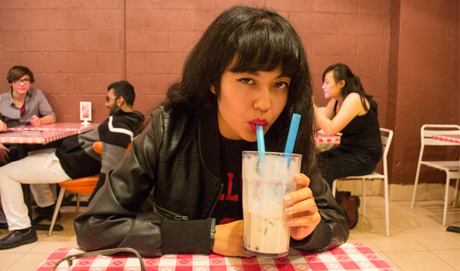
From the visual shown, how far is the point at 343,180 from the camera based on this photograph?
13.2ft

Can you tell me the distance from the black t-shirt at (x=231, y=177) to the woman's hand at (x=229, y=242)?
26 centimetres

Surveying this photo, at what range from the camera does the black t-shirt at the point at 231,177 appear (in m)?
1.10

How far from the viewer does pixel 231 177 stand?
1.10 metres

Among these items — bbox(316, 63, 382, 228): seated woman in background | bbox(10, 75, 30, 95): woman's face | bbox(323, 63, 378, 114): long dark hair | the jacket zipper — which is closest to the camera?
the jacket zipper

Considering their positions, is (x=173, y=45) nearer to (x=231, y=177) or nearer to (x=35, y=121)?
(x=35, y=121)

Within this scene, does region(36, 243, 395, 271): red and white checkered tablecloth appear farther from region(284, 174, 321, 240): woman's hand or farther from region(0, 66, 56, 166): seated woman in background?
region(0, 66, 56, 166): seated woman in background

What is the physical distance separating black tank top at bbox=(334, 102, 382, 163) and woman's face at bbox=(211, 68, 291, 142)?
215cm

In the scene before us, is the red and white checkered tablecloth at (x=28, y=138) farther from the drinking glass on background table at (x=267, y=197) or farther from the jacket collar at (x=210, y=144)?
the drinking glass on background table at (x=267, y=197)

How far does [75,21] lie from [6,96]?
1.06 meters

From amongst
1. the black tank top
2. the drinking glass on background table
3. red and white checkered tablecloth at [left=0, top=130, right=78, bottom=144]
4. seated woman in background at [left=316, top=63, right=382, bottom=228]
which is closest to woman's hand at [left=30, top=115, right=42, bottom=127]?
red and white checkered tablecloth at [left=0, top=130, right=78, bottom=144]

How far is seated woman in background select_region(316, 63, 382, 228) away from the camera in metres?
2.82

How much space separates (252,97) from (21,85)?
3403 millimetres

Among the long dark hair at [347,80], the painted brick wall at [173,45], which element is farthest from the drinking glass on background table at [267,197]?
the painted brick wall at [173,45]

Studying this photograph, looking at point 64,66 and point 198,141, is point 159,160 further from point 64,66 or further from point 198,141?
point 64,66
